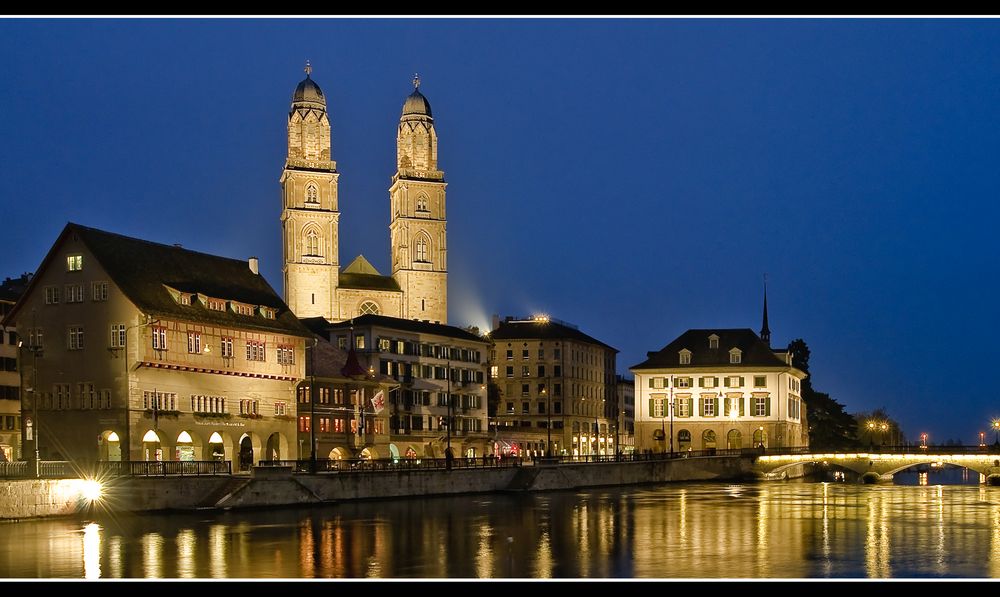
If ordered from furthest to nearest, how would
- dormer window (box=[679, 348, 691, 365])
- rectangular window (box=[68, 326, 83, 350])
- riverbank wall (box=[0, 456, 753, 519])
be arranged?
dormer window (box=[679, 348, 691, 365]) → rectangular window (box=[68, 326, 83, 350]) → riverbank wall (box=[0, 456, 753, 519])

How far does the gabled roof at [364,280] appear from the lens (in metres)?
154

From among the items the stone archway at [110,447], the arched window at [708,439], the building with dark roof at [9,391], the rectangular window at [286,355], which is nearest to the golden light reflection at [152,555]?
the stone archway at [110,447]

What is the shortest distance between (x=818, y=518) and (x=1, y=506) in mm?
36156

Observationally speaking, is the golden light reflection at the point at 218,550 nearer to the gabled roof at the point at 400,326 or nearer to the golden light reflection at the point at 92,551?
the golden light reflection at the point at 92,551

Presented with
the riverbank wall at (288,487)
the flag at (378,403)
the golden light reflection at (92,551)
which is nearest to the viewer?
the golden light reflection at (92,551)

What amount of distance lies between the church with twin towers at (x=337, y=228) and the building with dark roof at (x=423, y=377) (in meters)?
35.1

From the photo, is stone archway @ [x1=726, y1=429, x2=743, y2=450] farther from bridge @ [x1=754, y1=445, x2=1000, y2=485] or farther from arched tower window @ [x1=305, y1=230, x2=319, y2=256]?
arched tower window @ [x1=305, y1=230, x2=319, y2=256]

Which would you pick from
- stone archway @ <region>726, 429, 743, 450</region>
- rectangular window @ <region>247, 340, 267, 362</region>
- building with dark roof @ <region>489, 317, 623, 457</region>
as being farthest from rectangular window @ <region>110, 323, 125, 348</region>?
building with dark roof @ <region>489, 317, 623, 457</region>

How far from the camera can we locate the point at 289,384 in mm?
85375

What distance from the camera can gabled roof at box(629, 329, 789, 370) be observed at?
128625 mm

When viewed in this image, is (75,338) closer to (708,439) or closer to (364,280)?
(708,439)

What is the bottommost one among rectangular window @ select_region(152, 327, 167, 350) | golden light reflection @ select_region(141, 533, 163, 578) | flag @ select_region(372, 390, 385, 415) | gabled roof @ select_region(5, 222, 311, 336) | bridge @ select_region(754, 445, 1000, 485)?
bridge @ select_region(754, 445, 1000, 485)

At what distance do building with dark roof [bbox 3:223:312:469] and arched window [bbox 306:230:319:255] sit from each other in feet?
224

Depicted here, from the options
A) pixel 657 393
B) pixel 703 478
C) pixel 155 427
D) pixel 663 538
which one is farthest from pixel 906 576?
pixel 657 393
